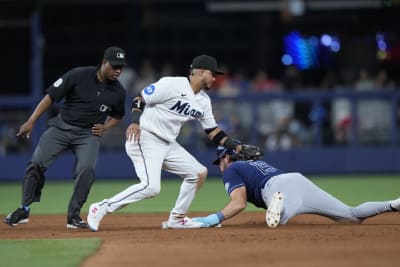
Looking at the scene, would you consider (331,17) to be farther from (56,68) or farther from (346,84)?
(56,68)

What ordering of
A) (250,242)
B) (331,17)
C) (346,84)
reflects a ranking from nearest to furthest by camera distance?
(250,242)
(346,84)
(331,17)

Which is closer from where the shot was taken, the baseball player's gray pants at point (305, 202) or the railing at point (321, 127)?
the baseball player's gray pants at point (305, 202)

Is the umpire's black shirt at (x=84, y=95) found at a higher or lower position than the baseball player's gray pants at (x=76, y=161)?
higher

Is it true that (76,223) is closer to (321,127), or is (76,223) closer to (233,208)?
(233,208)

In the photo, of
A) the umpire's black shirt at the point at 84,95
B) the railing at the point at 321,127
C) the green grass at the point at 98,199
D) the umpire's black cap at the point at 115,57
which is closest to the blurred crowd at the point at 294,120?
the railing at the point at 321,127

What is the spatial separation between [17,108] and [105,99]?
10.2 m

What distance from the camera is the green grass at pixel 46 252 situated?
7488 millimetres

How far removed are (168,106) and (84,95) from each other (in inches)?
39.9

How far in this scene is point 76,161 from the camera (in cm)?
994

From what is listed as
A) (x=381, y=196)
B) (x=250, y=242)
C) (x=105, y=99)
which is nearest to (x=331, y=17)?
(x=381, y=196)

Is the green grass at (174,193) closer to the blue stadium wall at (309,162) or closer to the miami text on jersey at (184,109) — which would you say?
the blue stadium wall at (309,162)

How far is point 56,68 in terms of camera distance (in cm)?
2475

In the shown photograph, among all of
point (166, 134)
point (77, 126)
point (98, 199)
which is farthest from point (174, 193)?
point (166, 134)

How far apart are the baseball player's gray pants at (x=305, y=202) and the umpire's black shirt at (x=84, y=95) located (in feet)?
6.67
